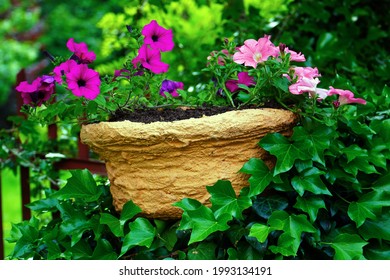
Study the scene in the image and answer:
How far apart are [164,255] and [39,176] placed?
131cm

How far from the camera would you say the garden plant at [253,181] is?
187cm

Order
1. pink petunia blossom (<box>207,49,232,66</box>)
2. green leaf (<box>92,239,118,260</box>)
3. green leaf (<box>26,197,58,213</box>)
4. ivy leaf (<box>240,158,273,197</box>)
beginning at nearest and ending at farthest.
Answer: ivy leaf (<box>240,158,273,197</box>) < green leaf (<box>92,239,118,260</box>) < pink petunia blossom (<box>207,49,232,66</box>) < green leaf (<box>26,197,58,213</box>)

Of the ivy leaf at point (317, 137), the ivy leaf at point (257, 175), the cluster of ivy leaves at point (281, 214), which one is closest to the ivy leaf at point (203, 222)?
the cluster of ivy leaves at point (281, 214)

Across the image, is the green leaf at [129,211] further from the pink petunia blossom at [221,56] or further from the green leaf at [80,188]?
the pink petunia blossom at [221,56]

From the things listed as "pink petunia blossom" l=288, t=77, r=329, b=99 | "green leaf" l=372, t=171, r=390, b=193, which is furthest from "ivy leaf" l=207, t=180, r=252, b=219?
"green leaf" l=372, t=171, r=390, b=193

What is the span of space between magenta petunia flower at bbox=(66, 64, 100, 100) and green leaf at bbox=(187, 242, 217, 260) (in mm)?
567

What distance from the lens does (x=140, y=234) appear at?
6.27 ft

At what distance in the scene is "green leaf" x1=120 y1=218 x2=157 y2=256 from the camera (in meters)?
1.88

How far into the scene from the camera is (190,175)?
1920 millimetres

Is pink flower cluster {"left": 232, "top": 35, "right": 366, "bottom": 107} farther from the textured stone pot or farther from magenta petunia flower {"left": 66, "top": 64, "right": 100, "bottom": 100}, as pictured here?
magenta petunia flower {"left": 66, "top": 64, "right": 100, "bottom": 100}

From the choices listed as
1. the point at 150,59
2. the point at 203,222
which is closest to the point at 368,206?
the point at 203,222

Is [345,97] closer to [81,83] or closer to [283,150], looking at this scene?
[283,150]
